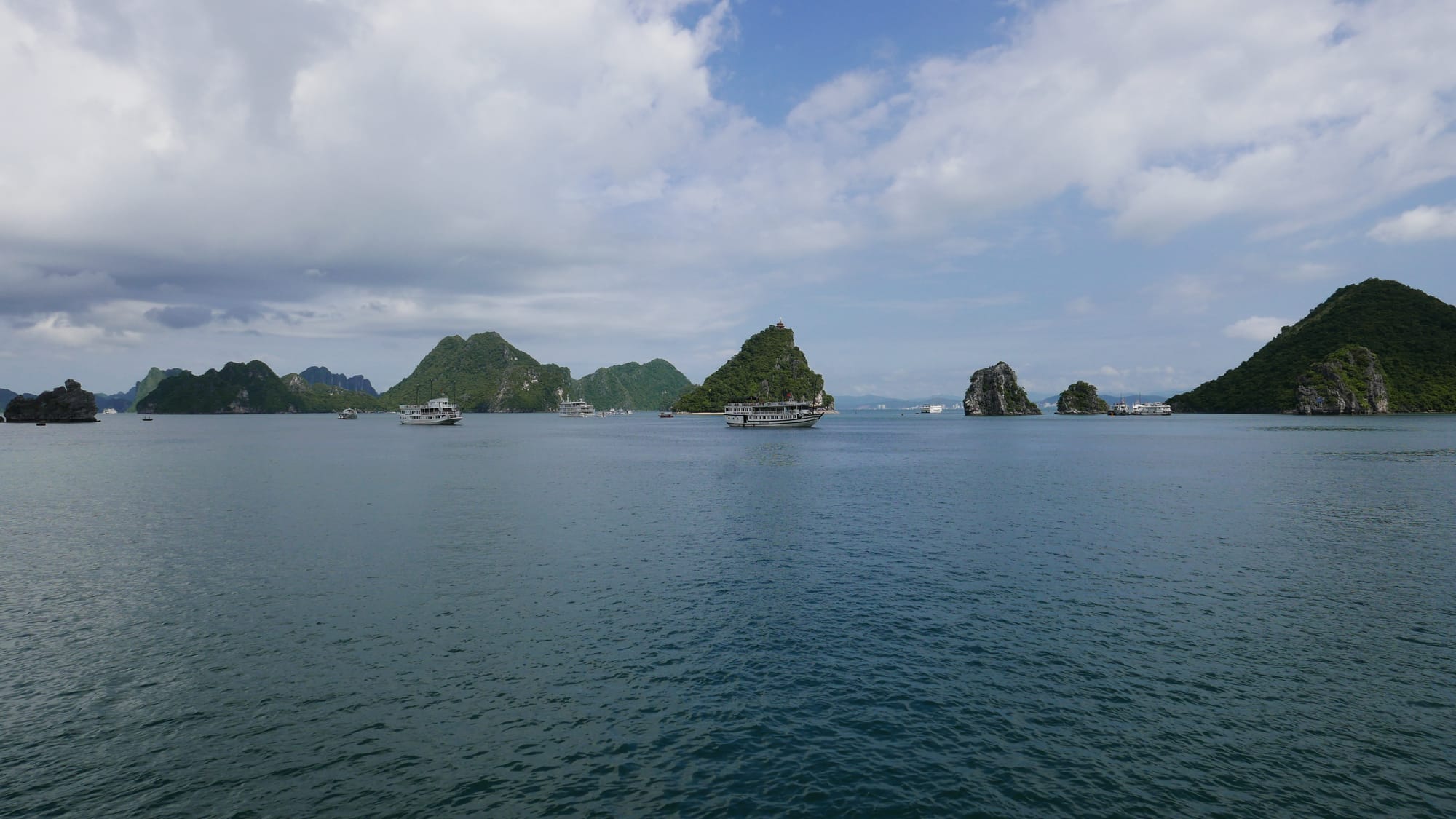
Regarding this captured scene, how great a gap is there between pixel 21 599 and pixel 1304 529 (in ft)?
268

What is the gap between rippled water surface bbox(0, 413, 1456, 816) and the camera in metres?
16.6

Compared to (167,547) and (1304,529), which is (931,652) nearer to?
(1304,529)

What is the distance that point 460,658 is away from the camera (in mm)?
25172

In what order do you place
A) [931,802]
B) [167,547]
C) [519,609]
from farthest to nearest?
[167,547], [519,609], [931,802]

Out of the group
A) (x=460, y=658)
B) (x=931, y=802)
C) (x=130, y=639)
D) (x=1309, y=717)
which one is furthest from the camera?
(x=130, y=639)

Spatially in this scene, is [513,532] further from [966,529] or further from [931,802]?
[931,802]

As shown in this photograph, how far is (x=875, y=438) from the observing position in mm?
171125

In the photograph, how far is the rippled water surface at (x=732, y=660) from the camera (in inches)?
654

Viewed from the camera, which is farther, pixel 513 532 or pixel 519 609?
pixel 513 532

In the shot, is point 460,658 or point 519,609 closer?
point 460,658

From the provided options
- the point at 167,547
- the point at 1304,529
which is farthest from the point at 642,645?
the point at 1304,529

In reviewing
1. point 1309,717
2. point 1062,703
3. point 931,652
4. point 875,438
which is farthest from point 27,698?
point 875,438

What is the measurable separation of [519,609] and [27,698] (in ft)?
54.9

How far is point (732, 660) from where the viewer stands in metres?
25.1
